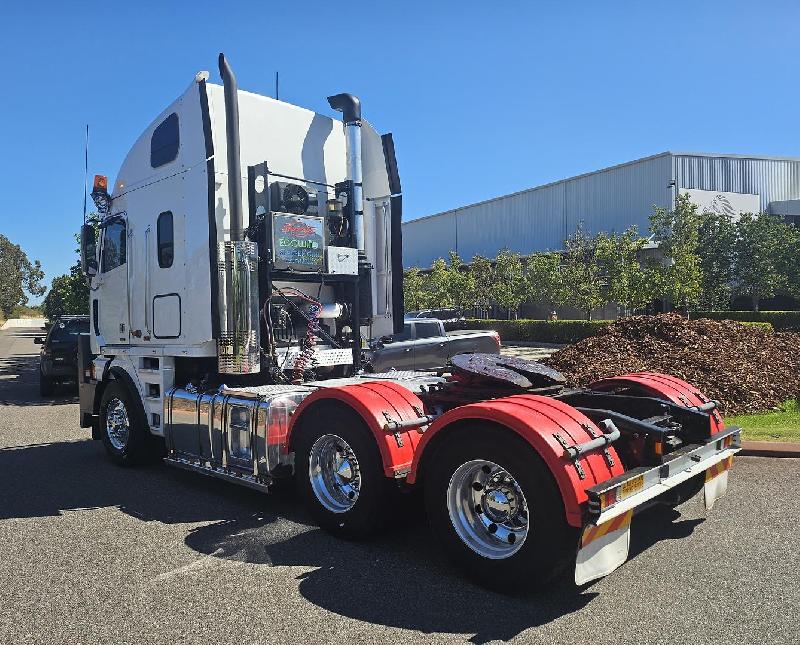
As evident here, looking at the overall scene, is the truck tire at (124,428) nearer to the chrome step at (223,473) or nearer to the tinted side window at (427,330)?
the chrome step at (223,473)

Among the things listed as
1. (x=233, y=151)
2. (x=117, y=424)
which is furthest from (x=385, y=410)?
(x=117, y=424)

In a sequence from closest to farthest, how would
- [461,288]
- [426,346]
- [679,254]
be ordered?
[426,346]
[679,254]
[461,288]

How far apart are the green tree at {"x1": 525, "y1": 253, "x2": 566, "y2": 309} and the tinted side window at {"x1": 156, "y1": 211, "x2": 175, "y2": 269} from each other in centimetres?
2761

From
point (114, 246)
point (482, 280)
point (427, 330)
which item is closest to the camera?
point (114, 246)

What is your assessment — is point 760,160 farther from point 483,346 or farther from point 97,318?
point 97,318

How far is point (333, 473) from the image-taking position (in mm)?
5383

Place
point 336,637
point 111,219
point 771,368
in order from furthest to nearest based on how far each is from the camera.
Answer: point 771,368, point 111,219, point 336,637

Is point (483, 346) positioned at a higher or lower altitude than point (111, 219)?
lower

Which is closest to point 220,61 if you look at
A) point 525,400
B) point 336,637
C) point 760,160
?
point 525,400

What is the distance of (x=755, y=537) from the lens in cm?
499

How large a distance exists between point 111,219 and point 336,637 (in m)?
6.32

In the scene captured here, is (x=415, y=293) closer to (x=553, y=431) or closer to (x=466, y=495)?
(x=466, y=495)

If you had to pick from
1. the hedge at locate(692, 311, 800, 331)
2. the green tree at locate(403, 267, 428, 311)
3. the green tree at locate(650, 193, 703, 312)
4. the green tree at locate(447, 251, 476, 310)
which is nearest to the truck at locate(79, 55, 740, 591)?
the green tree at locate(650, 193, 703, 312)

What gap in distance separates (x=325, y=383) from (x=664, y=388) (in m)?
3.01
